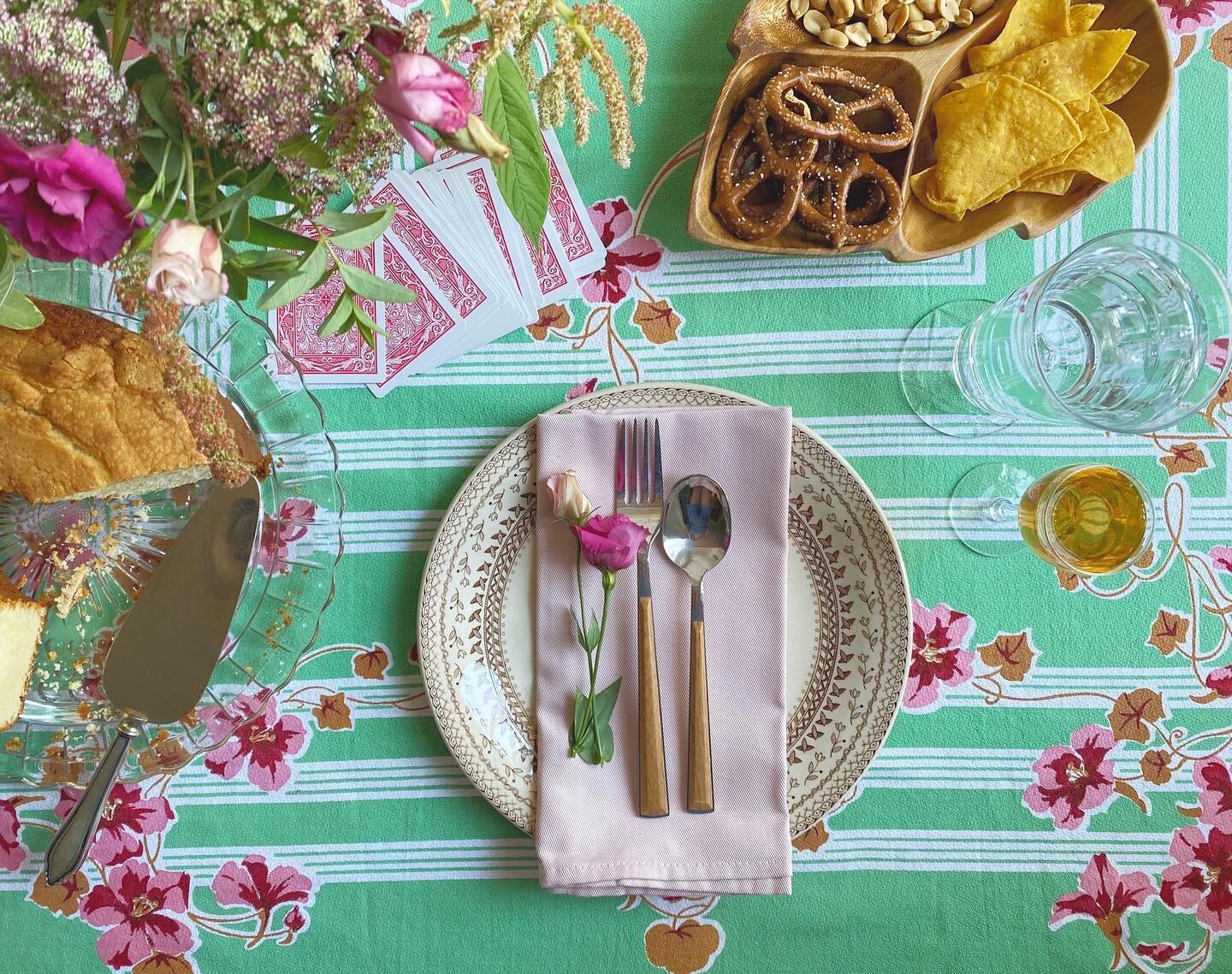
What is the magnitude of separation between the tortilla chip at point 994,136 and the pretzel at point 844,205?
0.24 ft

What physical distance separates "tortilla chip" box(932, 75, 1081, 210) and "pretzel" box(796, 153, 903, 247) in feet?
0.24

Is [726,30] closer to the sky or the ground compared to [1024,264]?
closer to the sky

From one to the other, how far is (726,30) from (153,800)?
1.30 m

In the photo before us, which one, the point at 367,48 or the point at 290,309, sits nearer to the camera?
the point at 367,48

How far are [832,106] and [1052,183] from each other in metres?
0.30

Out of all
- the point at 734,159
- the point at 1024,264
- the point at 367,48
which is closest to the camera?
the point at 367,48

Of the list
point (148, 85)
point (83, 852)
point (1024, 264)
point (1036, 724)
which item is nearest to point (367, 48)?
point (148, 85)

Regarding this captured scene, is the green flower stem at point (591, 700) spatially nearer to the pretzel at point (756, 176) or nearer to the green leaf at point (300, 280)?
the pretzel at point (756, 176)

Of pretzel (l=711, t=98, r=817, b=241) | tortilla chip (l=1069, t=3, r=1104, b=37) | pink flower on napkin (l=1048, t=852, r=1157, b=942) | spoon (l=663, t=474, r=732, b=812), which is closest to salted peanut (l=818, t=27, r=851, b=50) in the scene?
pretzel (l=711, t=98, r=817, b=241)

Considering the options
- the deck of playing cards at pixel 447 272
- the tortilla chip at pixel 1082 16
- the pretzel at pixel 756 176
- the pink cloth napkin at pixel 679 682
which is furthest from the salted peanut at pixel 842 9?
the pink cloth napkin at pixel 679 682

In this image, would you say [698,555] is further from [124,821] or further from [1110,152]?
[124,821]

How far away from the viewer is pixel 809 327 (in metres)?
1.24

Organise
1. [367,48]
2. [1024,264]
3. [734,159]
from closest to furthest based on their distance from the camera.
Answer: [367,48], [734,159], [1024,264]

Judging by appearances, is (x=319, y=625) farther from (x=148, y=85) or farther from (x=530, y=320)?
(x=148, y=85)
